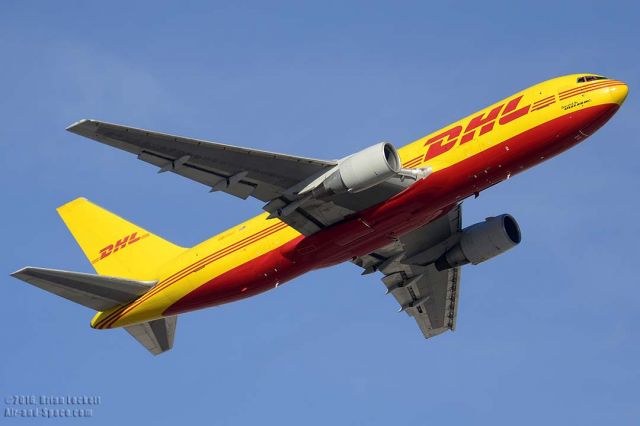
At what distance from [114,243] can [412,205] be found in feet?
55.2

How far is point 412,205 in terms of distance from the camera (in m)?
43.8

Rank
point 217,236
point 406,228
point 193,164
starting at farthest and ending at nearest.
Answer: point 217,236
point 406,228
point 193,164

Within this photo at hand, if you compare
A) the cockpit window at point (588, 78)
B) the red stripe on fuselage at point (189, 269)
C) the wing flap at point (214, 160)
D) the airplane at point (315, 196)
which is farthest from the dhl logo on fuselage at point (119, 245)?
the cockpit window at point (588, 78)

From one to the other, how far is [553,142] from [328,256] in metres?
10.7

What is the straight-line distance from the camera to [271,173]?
143 ft

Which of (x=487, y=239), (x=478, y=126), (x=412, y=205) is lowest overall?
(x=412, y=205)

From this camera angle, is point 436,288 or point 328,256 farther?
point 436,288

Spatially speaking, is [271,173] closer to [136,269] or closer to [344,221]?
[344,221]

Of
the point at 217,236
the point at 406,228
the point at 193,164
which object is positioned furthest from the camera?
the point at 217,236

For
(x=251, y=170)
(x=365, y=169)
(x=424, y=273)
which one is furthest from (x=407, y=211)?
(x=424, y=273)

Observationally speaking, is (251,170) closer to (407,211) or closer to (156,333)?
(407,211)

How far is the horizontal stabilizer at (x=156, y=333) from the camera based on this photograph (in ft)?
166

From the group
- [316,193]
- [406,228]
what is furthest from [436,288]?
[316,193]

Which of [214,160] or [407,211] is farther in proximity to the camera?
[407,211]
